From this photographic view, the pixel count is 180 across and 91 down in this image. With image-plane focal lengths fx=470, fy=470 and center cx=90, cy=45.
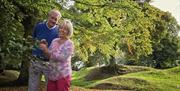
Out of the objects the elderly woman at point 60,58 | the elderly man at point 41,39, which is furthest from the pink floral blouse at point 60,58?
the elderly man at point 41,39

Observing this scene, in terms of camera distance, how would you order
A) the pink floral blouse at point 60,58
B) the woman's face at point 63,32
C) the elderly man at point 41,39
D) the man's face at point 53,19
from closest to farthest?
the woman's face at point 63,32 < the pink floral blouse at point 60,58 < the man's face at point 53,19 < the elderly man at point 41,39

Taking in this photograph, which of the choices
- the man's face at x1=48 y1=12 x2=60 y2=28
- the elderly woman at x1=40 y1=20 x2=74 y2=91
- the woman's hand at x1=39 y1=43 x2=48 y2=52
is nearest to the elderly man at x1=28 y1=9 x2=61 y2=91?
the man's face at x1=48 y1=12 x2=60 y2=28

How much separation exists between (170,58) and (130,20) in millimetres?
40170

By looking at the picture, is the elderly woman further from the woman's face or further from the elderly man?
the elderly man

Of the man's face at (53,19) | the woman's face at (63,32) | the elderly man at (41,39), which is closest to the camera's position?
the woman's face at (63,32)

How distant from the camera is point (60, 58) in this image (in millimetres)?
7668

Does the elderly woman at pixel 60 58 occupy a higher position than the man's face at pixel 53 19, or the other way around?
the man's face at pixel 53 19

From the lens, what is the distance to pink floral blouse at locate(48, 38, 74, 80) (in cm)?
768

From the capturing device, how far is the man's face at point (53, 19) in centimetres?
832

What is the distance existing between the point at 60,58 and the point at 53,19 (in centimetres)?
106

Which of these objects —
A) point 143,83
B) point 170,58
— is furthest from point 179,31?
point 143,83

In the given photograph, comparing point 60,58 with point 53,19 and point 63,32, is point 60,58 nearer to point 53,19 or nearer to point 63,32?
point 63,32

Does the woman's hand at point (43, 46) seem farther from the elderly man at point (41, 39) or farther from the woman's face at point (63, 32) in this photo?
the elderly man at point (41, 39)

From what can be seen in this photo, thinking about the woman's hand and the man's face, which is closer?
the woman's hand
